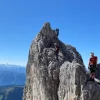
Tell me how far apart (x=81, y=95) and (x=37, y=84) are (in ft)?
44.1

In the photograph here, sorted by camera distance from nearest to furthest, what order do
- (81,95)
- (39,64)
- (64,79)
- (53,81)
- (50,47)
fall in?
(81,95)
(64,79)
(53,81)
(39,64)
(50,47)

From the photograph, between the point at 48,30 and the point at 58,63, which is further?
the point at 48,30

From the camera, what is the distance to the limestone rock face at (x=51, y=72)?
26.9 meters

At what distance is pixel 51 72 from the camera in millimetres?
33344

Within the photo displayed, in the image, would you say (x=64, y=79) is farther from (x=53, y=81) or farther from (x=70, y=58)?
(x=70, y=58)

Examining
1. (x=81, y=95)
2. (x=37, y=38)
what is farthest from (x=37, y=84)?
(x=81, y=95)

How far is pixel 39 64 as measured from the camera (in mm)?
37656

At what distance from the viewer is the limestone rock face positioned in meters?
26.9

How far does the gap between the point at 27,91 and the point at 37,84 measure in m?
7.36

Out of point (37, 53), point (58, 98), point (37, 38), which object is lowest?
point (58, 98)

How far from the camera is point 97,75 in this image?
38.6 m

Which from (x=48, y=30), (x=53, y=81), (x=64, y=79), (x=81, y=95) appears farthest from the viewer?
(x=48, y=30)

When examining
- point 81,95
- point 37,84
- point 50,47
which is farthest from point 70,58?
point 81,95

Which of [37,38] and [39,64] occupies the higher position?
[37,38]
